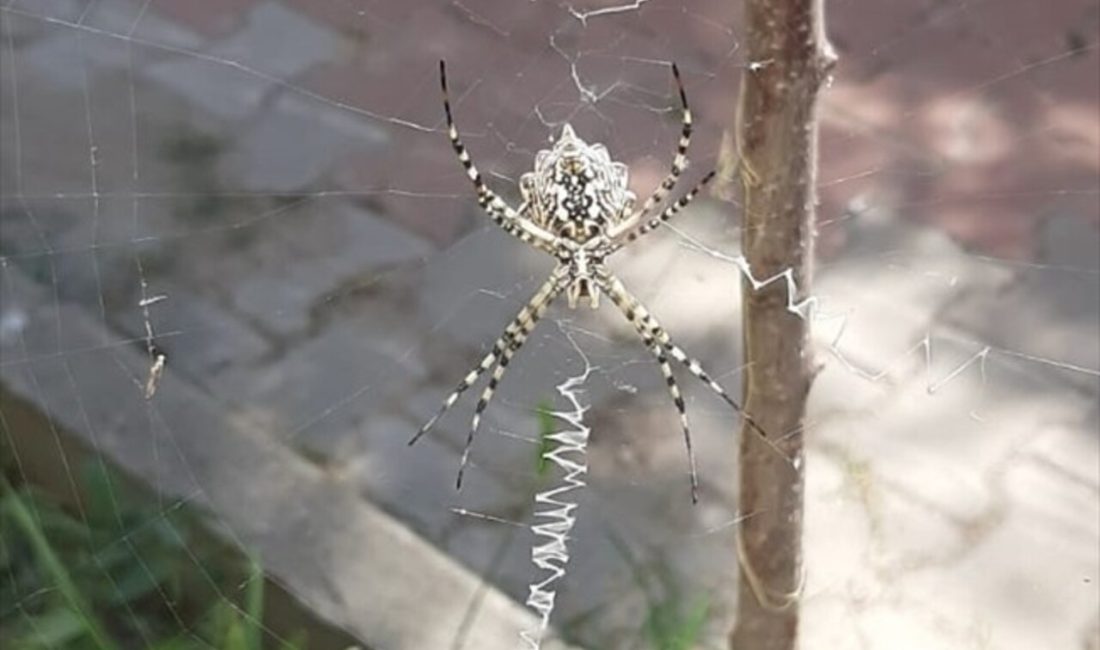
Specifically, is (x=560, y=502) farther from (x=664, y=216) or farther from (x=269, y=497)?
(x=664, y=216)

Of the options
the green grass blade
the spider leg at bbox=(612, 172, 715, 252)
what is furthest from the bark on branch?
the green grass blade

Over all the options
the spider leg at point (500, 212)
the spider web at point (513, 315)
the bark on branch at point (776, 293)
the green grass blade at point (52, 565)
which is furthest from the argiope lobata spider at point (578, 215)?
the green grass blade at point (52, 565)

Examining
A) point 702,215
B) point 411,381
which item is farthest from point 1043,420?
point 411,381

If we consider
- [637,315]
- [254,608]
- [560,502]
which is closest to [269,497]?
[254,608]

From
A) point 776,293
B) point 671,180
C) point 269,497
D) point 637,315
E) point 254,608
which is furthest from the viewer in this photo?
point 269,497

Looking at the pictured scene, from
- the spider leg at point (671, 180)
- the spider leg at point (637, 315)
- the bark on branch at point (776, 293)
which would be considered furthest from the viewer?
the spider leg at point (637, 315)

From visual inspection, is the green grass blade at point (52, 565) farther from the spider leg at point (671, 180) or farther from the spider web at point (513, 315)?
the spider leg at point (671, 180)
